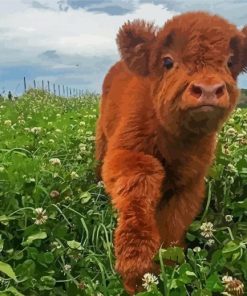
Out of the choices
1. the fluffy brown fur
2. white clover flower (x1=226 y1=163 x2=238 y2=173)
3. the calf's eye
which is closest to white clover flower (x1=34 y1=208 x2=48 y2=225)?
the fluffy brown fur

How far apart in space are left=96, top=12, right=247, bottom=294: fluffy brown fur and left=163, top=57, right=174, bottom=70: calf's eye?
0.03m

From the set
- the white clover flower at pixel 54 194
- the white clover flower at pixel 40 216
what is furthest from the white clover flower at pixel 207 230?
the white clover flower at pixel 54 194

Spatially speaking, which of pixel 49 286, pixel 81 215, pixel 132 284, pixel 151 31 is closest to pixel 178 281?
pixel 132 284

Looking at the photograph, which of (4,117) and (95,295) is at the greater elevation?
(95,295)

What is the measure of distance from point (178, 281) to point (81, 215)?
1585 mm

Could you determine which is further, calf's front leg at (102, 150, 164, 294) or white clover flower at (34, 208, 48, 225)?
white clover flower at (34, 208, 48, 225)

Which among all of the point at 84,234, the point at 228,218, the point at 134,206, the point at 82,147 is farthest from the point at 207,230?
the point at 82,147

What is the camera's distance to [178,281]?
3783 millimetres

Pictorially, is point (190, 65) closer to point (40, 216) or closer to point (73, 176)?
point (40, 216)

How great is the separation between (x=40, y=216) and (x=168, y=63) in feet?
4.37

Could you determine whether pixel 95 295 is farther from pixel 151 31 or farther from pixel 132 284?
pixel 151 31

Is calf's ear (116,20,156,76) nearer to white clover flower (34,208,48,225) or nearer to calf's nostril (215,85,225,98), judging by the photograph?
calf's nostril (215,85,225,98)

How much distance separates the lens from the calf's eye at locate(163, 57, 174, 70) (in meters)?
4.63

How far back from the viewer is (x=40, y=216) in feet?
16.0
